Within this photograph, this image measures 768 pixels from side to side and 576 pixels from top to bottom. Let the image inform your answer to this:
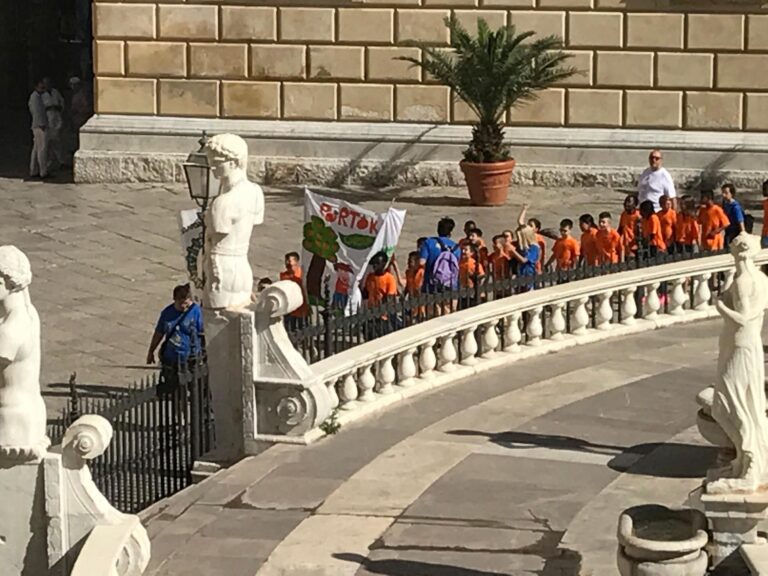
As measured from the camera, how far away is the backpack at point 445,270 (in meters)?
18.4

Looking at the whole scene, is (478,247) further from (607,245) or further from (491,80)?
(491,80)

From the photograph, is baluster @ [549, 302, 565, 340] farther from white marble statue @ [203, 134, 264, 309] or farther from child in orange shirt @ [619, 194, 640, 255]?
white marble statue @ [203, 134, 264, 309]

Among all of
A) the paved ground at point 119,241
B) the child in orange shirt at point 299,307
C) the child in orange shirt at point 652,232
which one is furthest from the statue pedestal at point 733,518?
the child in orange shirt at point 652,232

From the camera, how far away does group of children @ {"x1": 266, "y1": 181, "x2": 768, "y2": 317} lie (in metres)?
18.3

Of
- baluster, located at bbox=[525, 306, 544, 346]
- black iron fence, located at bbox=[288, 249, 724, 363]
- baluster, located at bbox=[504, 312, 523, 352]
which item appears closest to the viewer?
black iron fence, located at bbox=[288, 249, 724, 363]

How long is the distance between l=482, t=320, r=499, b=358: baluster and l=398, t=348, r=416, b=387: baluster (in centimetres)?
121

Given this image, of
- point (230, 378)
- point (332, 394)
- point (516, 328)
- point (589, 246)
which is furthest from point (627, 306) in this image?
point (230, 378)

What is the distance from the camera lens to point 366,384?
51.8 feet

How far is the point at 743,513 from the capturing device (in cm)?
1166

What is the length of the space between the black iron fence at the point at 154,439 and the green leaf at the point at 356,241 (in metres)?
2.84

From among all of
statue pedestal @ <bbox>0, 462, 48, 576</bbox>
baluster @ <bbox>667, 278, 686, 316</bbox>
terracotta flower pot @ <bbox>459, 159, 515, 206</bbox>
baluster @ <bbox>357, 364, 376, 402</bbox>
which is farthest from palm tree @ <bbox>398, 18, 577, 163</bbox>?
statue pedestal @ <bbox>0, 462, 48, 576</bbox>

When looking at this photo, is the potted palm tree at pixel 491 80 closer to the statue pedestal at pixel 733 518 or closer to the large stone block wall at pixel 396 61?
the large stone block wall at pixel 396 61

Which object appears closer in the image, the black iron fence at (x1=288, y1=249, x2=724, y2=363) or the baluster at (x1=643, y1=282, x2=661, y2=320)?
the black iron fence at (x1=288, y1=249, x2=724, y2=363)

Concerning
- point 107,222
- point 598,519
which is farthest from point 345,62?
point 598,519
